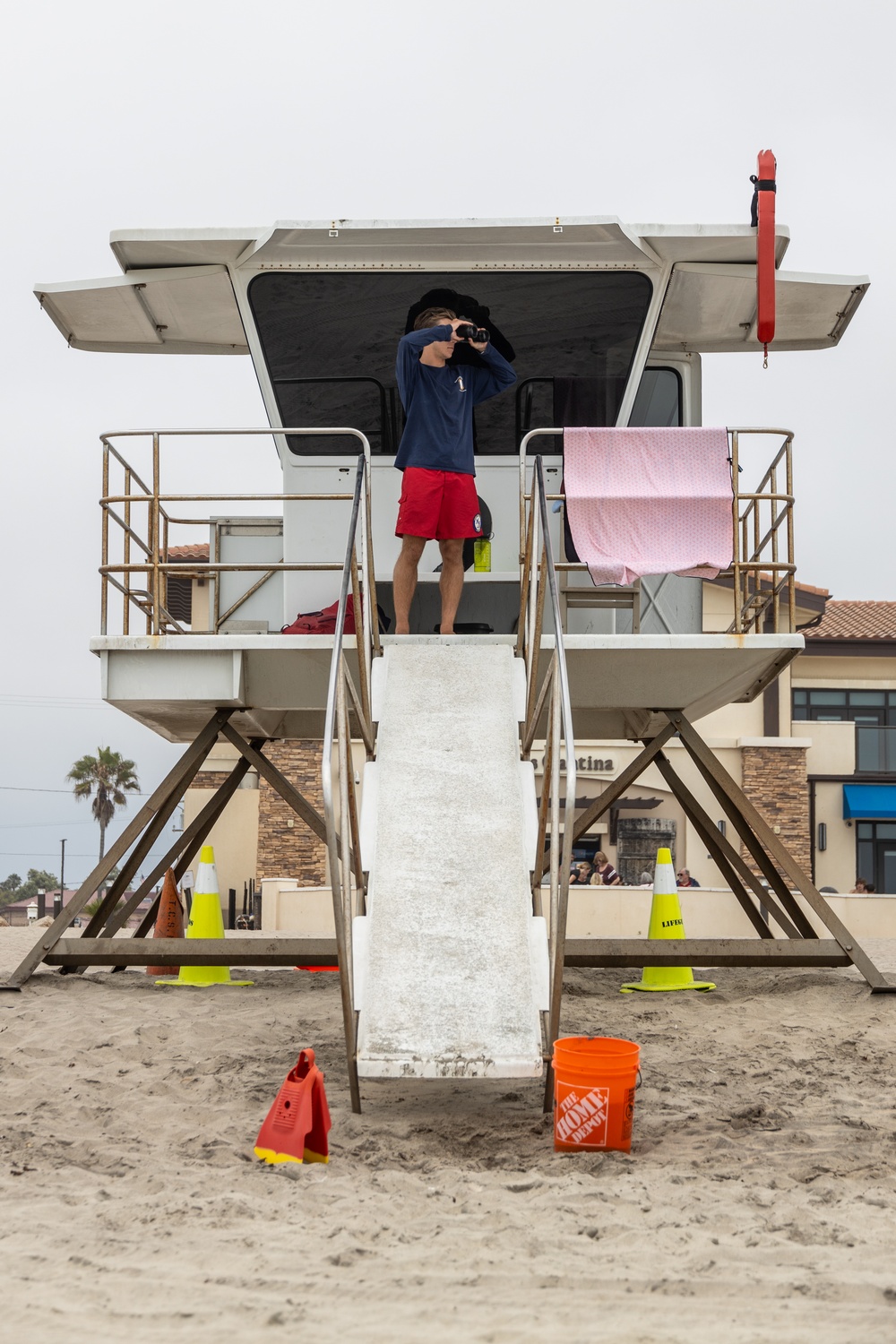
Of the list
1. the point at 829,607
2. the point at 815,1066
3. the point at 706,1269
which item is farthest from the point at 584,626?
the point at 829,607

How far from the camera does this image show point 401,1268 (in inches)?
137

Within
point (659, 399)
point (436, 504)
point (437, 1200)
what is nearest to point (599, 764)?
point (659, 399)

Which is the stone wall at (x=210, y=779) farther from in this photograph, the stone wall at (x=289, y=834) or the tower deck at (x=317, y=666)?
the tower deck at (x=317, y=666)

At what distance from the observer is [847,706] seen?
1537 inches

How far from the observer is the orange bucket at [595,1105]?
480 cm

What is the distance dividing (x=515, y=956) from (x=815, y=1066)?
1.75 m

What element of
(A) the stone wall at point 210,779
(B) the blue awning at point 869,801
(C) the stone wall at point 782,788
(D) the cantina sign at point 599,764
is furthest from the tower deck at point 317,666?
(B) the blue awning at point 869,801

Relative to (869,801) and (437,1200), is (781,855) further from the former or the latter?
(869,801)

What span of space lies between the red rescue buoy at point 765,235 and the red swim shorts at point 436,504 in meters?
2.20

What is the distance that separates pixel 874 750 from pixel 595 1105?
32631 mm

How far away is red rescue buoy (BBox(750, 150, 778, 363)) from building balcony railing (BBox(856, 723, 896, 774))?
28.5 metres

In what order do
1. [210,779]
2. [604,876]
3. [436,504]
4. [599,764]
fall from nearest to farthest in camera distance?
[436,504]
[604,876]
[599,764]
[210,779]

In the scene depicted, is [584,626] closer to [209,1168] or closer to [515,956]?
[515,956]

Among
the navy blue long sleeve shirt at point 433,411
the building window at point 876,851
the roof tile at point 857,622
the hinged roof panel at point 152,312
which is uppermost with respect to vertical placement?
the roof tile at point 857,622
